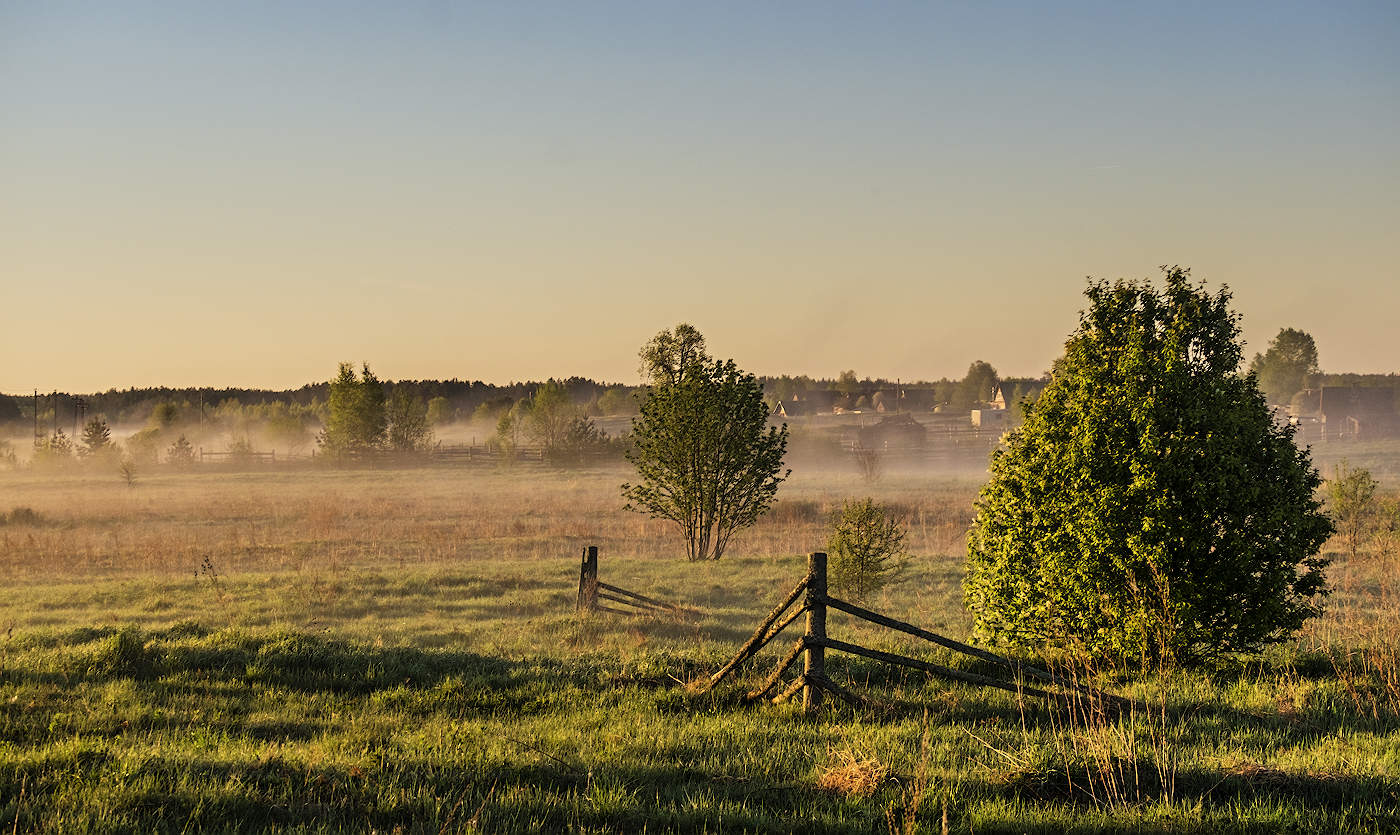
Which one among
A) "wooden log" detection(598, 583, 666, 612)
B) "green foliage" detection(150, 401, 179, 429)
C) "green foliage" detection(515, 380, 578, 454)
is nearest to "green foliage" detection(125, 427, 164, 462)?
"green foliage" detection(150, 401, 179, 429)

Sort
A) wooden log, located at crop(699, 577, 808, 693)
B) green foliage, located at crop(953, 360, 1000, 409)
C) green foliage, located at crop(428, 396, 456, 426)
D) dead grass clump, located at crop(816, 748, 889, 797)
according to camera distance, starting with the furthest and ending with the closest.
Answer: green foliage, located at crop(953, 360, 1000, 409), green foliage, located at crop(428, 396, 456, 426), wooden log, located at crop(699, 577, 808, 693), dead grass clump, located at crop(816, 748, 889, 797)

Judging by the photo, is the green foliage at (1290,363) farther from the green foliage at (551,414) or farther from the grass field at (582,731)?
the grass field at (582,731)

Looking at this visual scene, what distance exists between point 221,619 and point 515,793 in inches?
494

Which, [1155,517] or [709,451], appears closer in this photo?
[1155,517]

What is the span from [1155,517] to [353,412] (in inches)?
2790

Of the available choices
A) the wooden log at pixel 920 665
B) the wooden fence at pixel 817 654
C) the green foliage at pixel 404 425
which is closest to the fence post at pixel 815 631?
the wooden fence at pixel 817 654

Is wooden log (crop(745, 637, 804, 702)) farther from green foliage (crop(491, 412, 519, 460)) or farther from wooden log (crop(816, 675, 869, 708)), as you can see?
green foliage (crop(491, 412, 519, 460))

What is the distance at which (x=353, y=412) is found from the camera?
236ft

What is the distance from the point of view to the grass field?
5.56 m

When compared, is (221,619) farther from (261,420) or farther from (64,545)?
(261,420)

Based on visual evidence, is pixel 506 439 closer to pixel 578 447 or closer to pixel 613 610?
pixel 578 447

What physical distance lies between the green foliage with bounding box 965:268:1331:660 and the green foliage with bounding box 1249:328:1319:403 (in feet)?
428

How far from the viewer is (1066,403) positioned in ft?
36.3

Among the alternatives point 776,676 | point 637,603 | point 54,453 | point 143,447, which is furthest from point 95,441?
point 776,676
